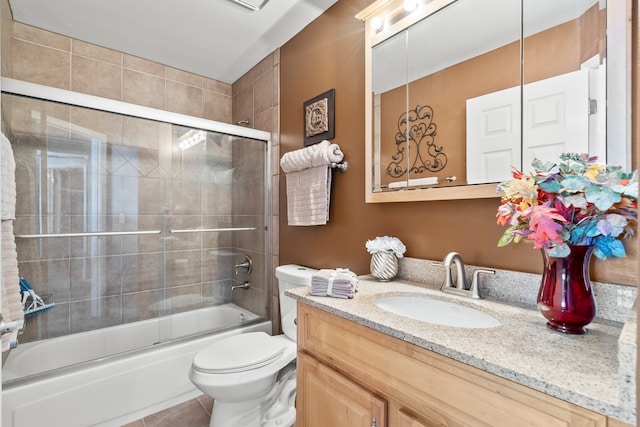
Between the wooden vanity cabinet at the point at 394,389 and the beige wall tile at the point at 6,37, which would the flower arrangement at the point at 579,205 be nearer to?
the wooden vanity cabinet at the point at 394,389

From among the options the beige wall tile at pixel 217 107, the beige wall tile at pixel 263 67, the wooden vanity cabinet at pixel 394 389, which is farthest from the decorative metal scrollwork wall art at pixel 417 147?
the beige wall tile at pixel 217 107

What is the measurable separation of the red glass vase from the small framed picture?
136 cm

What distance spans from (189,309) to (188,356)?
1.32 feet

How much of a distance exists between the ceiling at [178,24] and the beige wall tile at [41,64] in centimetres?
15

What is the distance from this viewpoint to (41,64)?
82.7 inches

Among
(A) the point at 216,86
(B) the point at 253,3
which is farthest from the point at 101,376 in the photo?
(A) the point at 216,86

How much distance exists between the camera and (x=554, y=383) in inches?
21.9

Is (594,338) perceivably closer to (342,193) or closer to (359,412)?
(359,412)

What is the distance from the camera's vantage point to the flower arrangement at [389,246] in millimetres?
1395

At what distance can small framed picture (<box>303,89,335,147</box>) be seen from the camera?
1889 millimetres

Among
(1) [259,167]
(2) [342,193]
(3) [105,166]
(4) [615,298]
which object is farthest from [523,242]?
(3) [105,166]

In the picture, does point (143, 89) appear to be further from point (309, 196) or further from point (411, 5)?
point (411, 5)

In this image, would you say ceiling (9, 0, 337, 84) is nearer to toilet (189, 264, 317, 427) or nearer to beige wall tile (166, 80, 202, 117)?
beige wall tile (166, 80, 202, 117)

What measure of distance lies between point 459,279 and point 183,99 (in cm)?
264
